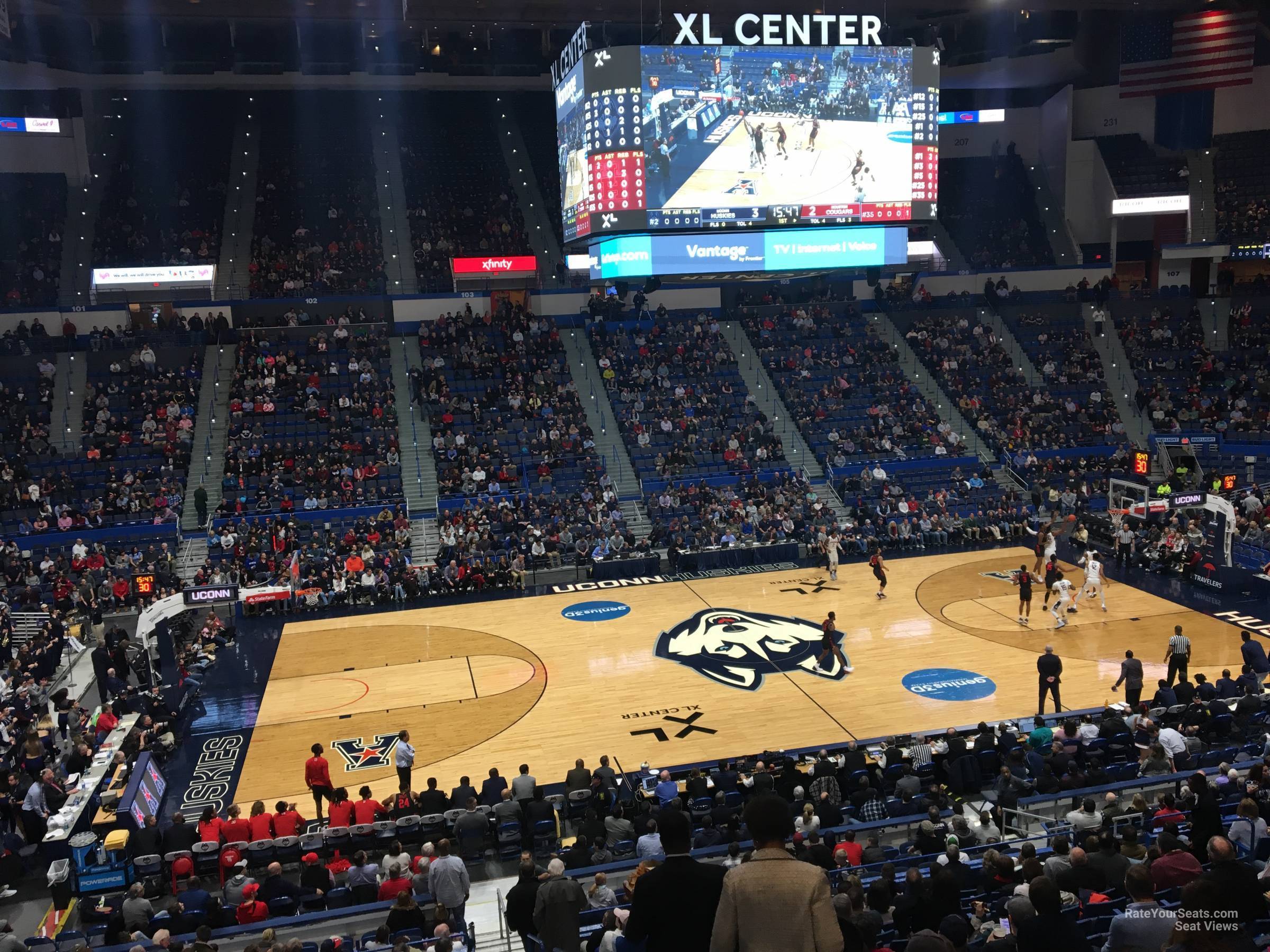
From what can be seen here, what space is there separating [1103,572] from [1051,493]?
6.17 m

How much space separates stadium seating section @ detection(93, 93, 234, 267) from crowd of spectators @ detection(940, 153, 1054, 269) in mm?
31010

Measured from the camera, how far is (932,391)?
37594 mm

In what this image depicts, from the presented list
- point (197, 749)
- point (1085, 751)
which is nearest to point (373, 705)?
point (197, 749)

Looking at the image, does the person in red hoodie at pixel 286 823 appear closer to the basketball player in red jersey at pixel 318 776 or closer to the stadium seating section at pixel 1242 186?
the basketball player in red jersey at pixel 318 776

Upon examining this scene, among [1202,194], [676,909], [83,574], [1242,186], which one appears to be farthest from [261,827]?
[1242,186]

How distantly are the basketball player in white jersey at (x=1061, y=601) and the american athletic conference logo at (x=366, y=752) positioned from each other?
1360 centimetres

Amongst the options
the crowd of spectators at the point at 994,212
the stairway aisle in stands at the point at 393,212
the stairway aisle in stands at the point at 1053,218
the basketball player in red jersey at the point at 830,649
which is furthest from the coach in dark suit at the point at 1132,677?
the stairway aisle in stands at the point at 1053,218

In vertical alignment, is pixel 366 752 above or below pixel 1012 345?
below

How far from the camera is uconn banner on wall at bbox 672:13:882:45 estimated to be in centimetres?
2270

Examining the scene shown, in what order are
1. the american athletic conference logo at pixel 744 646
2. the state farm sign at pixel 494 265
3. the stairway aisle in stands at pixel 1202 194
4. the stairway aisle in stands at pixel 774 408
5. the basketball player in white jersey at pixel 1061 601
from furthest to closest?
the stairway aisle in stands at pixel 1202 194
the state farm sign at pixel 494 265
the stairway aisle in stands at pixel 774 408
the basketball player in white jersey at pixel 1061 601
the american athletic conference logo at pixel 744 646

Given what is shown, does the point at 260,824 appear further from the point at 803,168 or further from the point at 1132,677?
the point at 803,168

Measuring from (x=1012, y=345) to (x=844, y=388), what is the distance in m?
8.05

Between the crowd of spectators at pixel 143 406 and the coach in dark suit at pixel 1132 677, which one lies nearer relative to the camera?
the coach in dark suit at pixel 1132 677

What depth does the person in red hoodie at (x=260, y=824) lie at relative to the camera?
1302 cm
